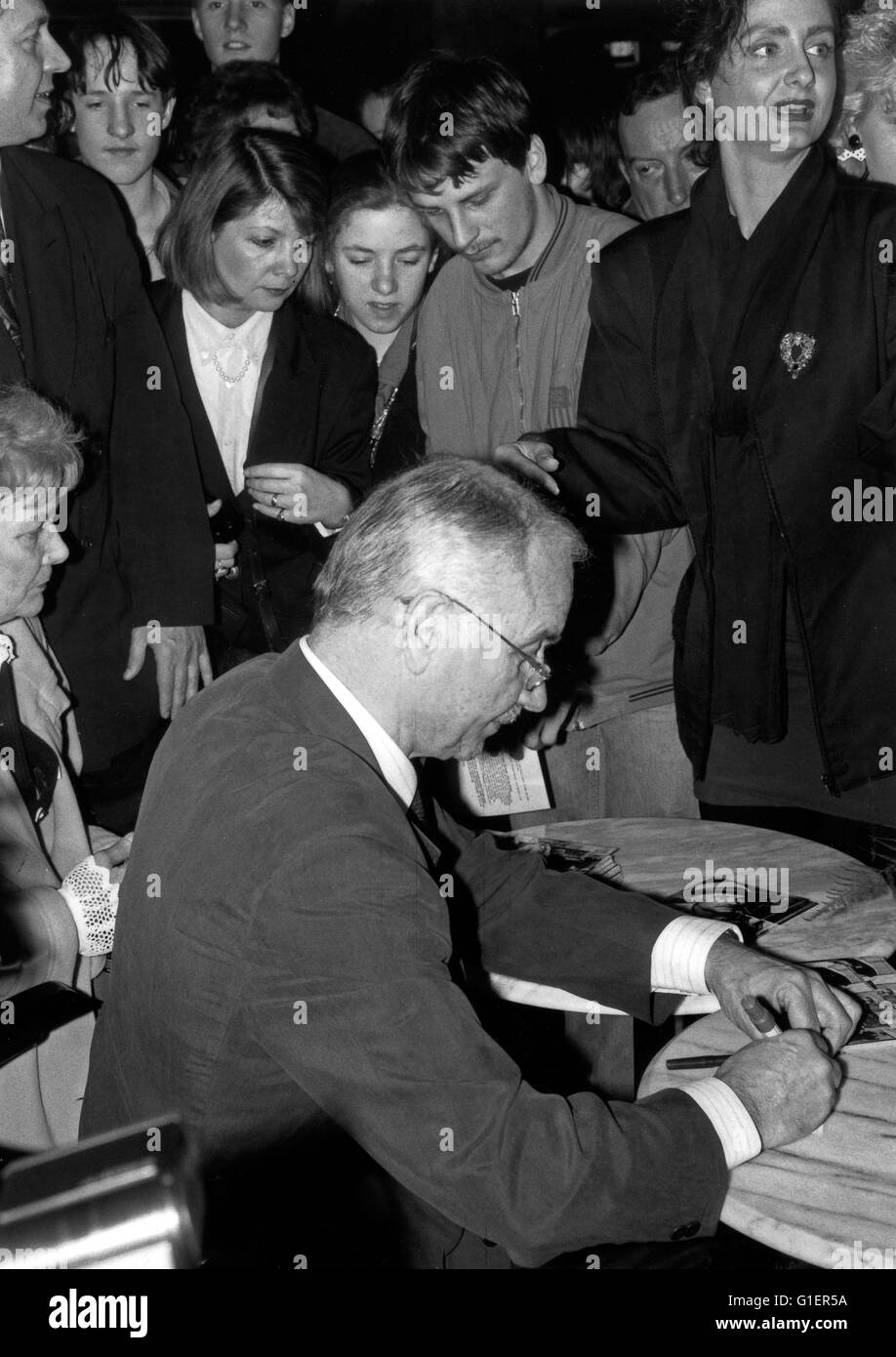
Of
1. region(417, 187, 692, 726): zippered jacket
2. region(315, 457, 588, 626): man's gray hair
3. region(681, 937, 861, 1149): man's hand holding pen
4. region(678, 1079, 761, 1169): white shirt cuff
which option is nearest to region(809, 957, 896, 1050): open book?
region(681, 937, 861, 1149): man's hand holding pen

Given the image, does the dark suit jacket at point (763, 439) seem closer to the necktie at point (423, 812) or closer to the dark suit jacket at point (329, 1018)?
the necktie at point (423, 812)

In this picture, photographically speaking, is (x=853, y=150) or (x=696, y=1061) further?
(x=853, y=150)

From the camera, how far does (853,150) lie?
106 inches

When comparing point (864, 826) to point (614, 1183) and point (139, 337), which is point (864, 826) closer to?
point (614, 1183)

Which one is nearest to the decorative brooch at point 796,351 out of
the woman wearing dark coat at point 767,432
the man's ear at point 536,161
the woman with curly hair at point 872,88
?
the woman wearing dark coat at point 767,432

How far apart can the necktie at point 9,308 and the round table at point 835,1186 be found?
6.22 ft

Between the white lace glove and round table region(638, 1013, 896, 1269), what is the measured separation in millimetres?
972

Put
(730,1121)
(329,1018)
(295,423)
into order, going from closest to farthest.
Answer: (329,1018) < (730,1121) < (295,423)

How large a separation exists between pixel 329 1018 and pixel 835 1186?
602mm

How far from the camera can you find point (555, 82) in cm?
486

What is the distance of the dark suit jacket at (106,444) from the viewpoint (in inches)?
110

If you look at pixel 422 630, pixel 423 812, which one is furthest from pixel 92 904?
pixel 422 630

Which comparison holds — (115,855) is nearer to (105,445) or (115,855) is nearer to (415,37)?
(105,445)
